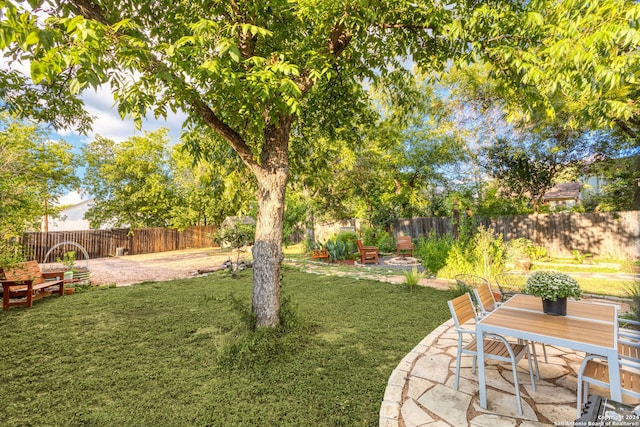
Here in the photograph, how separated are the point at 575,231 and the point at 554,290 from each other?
1108 cm

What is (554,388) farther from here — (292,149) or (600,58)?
(292,149)

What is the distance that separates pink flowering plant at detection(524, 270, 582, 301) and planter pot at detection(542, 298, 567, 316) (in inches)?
2.9

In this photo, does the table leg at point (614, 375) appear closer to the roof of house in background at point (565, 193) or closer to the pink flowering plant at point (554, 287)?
the pink flowering plant at point (554, 287)

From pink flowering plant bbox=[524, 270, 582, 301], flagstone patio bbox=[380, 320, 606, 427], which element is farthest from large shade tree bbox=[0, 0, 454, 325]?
pink flowering plant bbox=[524, 270, 582, 301]

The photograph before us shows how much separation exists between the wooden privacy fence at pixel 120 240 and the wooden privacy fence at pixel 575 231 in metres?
13.8

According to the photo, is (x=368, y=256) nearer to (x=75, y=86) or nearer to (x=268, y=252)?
(x=268, y=252)

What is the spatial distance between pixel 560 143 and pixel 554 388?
12034 millimetres

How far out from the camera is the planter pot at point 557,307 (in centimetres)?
253

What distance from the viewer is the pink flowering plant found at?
2.45m

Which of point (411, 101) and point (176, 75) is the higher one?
point (411, 101)

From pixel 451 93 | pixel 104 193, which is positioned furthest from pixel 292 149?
pixel 104 193

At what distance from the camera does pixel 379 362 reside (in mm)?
3180

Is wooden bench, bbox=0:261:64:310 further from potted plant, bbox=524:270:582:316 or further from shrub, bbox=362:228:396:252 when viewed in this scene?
shrub, bbox=362:228:396:252

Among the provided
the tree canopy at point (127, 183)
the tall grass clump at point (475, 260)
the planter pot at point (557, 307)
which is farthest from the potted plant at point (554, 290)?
the tree canopy at point (127, 183)
